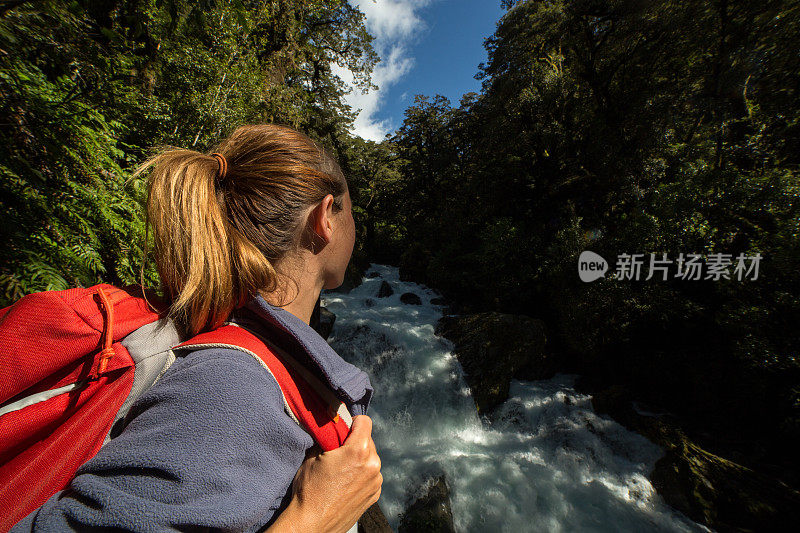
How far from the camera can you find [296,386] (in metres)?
0.86

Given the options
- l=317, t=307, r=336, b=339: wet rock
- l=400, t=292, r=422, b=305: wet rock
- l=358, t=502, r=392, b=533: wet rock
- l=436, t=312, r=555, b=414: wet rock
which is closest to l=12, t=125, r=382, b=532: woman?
l=358, t=502, r=392, b=533: wet rock

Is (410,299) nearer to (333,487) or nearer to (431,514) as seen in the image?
(431,514)

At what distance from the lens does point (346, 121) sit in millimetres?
16406

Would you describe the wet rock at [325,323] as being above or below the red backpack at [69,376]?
below

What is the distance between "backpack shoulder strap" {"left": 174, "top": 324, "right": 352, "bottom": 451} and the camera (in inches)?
30.9

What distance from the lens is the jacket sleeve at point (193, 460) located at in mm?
516

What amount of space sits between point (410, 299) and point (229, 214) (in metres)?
11.5

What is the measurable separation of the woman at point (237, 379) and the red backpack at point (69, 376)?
58 millimetres

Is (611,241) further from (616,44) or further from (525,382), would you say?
(616,44)

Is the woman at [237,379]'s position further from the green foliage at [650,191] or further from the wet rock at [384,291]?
the wet rock at [384,291]

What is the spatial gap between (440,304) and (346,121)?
1219 cm

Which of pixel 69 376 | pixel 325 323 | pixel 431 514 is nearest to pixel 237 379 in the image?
pixel 69 376

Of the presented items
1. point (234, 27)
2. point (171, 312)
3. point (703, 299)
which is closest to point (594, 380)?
point (703, 299)

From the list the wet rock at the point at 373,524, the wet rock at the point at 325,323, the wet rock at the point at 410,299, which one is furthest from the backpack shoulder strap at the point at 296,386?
the wet rock at the point at 410,299
